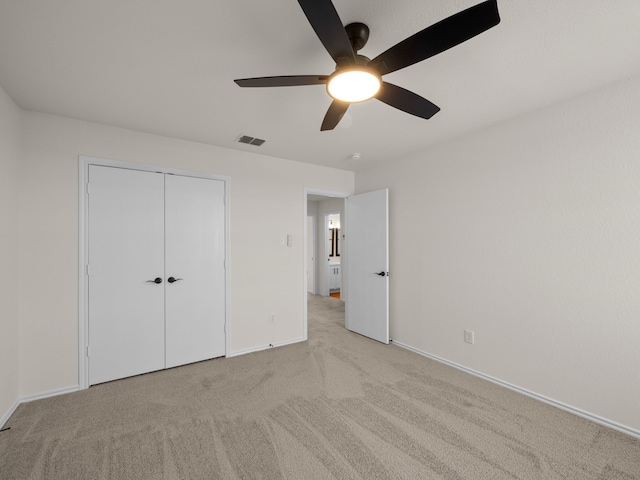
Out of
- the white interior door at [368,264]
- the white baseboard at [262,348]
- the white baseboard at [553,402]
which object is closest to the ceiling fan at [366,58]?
the white interior door at [368,264]

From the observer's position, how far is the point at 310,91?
221cm

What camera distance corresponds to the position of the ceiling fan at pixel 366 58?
1137 mm

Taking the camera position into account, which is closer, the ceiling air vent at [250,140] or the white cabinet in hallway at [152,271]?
the white cabinet in hallway at [152,271]

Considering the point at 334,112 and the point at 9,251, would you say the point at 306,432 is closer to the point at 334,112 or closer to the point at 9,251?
the point at 334,112

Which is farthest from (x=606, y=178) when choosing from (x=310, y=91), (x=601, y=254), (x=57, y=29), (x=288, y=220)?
(x=57, y=29)

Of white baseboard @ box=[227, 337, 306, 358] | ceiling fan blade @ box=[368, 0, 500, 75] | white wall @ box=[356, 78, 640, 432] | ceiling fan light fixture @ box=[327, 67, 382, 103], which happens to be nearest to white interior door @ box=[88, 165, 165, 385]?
white baseboard @ box=[227, 337, 306, 358]

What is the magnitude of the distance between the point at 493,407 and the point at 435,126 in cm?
248

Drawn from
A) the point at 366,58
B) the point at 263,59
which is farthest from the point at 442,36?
the point at 263,59

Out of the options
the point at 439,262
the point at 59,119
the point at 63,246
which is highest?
the point at 59,119

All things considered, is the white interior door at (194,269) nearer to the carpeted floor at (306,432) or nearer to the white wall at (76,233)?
the white wall at (76,233)

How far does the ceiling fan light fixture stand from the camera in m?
1.50

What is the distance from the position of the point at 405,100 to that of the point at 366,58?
Answer: 1.26 ft

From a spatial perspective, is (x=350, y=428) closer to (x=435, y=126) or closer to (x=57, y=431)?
(x=57, y=431)

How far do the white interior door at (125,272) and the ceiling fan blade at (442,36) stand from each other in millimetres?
2588
